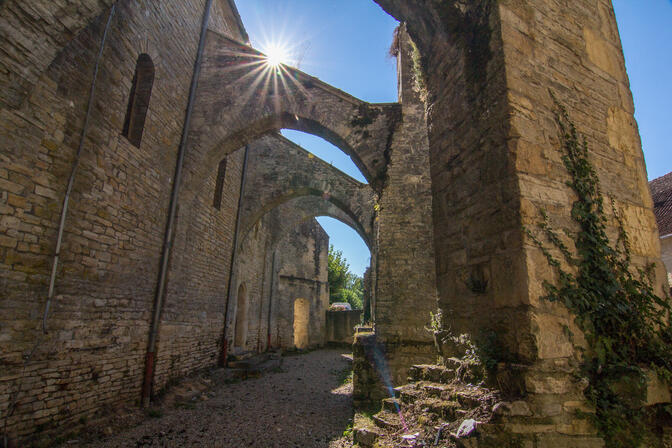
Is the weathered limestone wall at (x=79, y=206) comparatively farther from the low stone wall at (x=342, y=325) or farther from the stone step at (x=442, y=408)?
the low stone wall at (x=342, y=325)

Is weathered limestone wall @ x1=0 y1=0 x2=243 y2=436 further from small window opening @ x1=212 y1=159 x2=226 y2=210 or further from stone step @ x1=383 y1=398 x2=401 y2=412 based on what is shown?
stone step @ x1=383 y1=398 x2=401 y2=412

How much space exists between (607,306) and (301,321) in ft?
53.1

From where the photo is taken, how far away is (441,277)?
10.5ft

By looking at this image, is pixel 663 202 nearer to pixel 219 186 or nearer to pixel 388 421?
pixel 388 421

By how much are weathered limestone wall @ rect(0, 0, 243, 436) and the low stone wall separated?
40.5 ft

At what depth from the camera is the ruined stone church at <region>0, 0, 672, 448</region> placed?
8.40 feet

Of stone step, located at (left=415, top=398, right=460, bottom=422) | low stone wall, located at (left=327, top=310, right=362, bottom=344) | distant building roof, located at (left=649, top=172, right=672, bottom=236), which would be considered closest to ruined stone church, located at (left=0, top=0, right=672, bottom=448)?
stone step, located at (left=415, top=398, right=460, bottom=422)

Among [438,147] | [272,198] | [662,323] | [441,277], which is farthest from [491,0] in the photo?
[272,198]

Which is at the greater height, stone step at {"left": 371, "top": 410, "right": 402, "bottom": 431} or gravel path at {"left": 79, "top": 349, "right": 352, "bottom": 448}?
stone step at {"left": 371, "top": 410, "right": 402, "bottom": 431}

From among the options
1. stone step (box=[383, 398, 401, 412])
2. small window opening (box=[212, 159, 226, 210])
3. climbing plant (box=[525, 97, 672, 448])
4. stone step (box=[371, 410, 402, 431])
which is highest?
small window opening (box=[212, 159, 226, 210])

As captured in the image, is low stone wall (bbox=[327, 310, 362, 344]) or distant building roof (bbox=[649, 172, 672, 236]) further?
low stone wall (bbox=[327, 310, 362, 344])

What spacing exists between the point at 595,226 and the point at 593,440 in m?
1.44

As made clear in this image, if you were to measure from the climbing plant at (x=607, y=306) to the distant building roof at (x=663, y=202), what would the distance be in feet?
30.1

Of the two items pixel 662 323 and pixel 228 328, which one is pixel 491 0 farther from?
pixel 228 328
